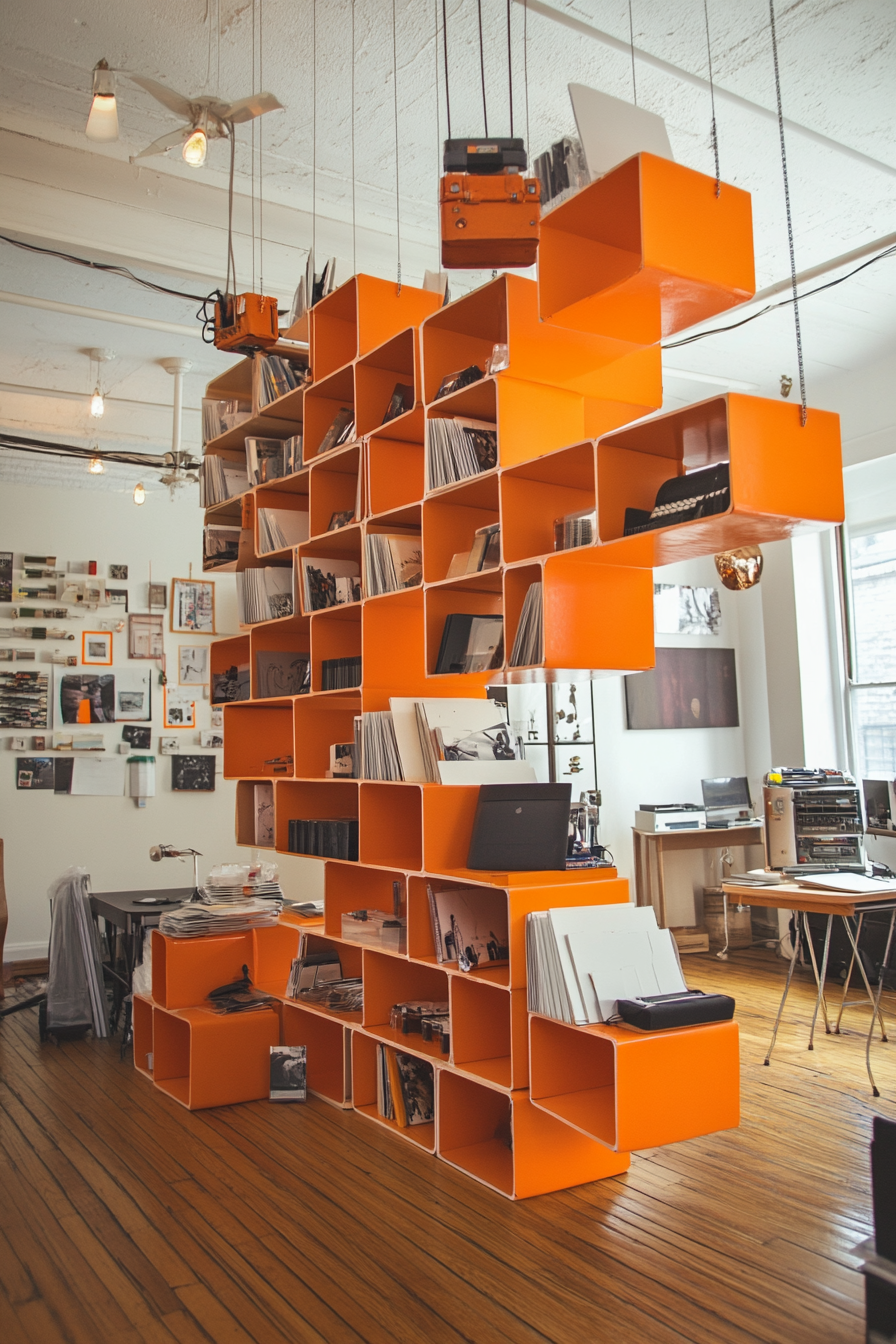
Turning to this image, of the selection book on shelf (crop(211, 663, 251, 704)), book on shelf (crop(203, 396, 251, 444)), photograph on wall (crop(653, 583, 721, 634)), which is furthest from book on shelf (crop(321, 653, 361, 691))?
photograph on wall (crop(653, 583, 721, 634))

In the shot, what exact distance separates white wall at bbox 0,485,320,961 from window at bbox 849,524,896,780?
15.0 feet

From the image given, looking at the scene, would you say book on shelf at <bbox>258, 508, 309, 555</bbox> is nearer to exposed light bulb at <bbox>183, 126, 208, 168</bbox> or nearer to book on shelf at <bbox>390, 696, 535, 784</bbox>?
book on shelf at <bbox>390, 696, 535, 784</bbox>

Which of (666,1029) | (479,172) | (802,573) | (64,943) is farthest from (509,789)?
(802,573)

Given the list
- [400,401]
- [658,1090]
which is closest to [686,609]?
[400,401]

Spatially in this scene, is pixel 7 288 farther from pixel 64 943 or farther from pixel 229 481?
pixel 64 943

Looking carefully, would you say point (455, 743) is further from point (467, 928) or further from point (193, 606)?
point (193, 606)

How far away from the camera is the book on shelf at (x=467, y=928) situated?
12.2 ft

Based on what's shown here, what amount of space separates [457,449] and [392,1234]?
2.65 metres

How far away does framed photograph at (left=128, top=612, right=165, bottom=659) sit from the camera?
8.62 metres

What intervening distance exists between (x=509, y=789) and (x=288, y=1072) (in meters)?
1.74

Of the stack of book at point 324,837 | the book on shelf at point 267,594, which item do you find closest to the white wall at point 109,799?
the book on shelf at point 267,594

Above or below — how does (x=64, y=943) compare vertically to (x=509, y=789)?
below

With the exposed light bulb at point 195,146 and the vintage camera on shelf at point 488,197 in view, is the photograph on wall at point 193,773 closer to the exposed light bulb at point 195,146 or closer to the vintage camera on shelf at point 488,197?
the exposed light bulb at point 195,146

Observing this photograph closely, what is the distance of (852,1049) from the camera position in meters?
5.16
